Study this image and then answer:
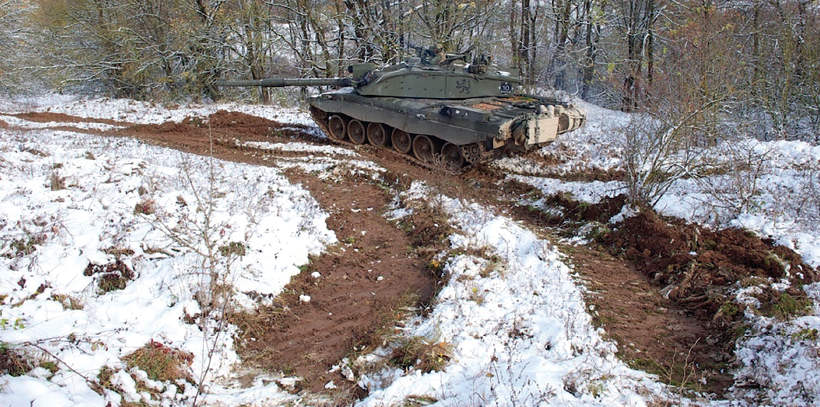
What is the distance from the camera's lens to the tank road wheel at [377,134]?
42.1ft

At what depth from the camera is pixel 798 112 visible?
629 inches

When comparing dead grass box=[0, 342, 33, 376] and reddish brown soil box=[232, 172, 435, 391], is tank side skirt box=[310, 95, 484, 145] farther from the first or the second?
dead grass box=[0, 342, 33, 376]

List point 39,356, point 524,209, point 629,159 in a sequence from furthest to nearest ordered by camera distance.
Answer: point 524,209, point 629,159, point 39,356

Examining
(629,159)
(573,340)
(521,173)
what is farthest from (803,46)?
(573,340)

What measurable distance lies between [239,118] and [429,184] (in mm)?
8755

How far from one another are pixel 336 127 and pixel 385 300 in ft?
30.2

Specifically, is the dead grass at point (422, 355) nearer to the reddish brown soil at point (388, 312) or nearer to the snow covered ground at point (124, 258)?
the reddish brown soil at point (388, 312)

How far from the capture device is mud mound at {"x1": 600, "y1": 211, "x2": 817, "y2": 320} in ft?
17.6

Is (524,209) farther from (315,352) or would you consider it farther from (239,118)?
(239,118)

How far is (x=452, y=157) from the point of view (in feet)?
37.6

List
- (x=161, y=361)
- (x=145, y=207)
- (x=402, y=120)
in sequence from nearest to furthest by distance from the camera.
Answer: (x=161, y=361) < (x=145, y=207) < (x=402, y=120)

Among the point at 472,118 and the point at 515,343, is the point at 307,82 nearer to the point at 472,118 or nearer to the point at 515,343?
the point at 472,118

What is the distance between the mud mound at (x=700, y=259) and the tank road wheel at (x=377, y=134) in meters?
6.94

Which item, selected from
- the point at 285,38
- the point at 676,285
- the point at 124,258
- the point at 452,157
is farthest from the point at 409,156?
the point at 285,38
